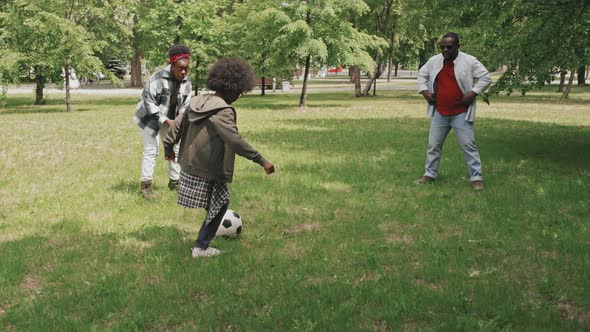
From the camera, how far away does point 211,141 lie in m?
5.14

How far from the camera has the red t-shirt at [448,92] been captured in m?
8.23

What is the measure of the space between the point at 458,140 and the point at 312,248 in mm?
3846

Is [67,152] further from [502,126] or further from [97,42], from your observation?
[97,42]

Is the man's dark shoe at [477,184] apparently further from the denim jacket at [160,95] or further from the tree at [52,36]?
the tree at [52,36]

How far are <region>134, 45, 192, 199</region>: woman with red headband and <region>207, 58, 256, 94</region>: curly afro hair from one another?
6.86ft

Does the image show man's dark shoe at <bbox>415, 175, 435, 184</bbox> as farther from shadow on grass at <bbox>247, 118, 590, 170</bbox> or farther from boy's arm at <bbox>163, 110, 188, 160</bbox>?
boy's arm at <bbox>163, 110, 188, 160</bbox>

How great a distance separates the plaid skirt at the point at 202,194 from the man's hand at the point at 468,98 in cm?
435

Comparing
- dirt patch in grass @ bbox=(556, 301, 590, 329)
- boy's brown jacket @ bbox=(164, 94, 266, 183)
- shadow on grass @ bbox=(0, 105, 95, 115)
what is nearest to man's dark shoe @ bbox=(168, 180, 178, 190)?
boy's brown jacket @ bbox=(164, 94, 266, 183)

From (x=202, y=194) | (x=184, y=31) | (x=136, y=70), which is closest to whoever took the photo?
(x=202, y=194)

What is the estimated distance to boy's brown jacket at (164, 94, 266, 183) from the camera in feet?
16.4

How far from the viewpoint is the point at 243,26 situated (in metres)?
29.8

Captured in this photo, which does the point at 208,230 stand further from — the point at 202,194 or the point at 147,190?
the point at 147,190

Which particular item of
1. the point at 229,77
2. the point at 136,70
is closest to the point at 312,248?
the point at 229,77

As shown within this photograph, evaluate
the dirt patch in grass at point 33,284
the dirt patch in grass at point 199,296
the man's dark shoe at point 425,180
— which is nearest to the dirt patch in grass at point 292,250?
the dirt patch in grass at point 199,296
